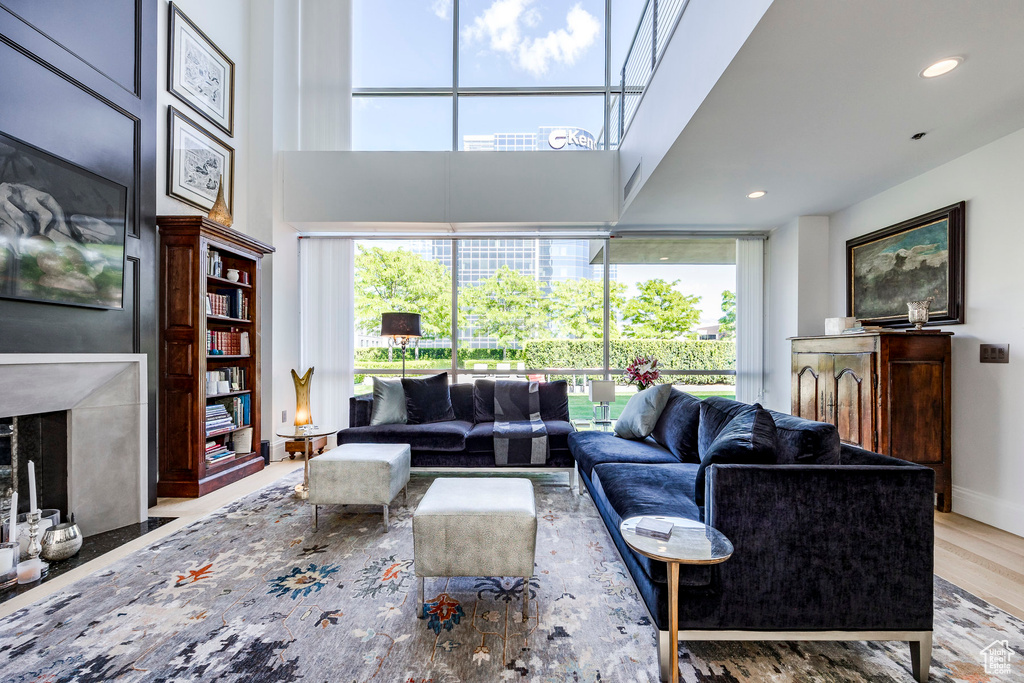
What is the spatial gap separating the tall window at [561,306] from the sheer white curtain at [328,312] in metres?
0.20

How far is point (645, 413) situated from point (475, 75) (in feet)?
14.5

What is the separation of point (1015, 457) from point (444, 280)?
4830 millimetres

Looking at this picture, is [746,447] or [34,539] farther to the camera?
[34,539]

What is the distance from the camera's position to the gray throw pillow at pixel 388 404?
13.2 feet

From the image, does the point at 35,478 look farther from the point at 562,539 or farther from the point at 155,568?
the point at 562,539

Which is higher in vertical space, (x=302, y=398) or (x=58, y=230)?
(x=58, y=230)

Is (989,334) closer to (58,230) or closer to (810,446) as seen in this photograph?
(810,446)

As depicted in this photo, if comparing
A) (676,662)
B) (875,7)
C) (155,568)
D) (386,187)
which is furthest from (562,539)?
(386,187)

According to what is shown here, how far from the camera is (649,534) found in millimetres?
1457

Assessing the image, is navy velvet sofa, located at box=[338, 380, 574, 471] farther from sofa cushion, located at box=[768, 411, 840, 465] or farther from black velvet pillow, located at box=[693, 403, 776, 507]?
sofa cushion, located at box=[768, 411, 840, 465]

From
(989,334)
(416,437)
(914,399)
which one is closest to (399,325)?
(416,437)

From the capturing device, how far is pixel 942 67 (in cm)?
208

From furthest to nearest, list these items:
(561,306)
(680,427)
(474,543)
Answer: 1. (561,306)
2. (680,427)
3. (474,543)

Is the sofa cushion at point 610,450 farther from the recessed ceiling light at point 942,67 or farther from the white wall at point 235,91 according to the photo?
the white wall at point 235,91
